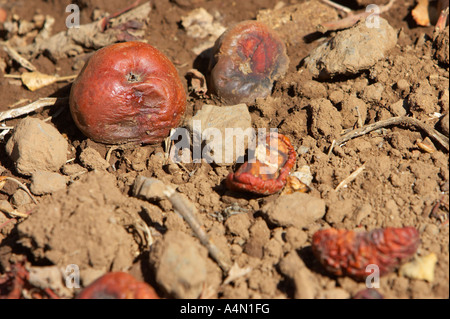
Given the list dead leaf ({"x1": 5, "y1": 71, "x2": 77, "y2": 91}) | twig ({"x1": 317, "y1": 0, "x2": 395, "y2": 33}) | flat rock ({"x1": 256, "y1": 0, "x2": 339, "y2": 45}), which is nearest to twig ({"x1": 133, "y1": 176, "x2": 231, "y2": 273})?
dead leaf ({"x1": 5, "y1": 71, "x2": 77, "y2": 91})

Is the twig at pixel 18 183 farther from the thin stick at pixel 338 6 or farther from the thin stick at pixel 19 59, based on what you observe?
the thin stick at pixel 338 6

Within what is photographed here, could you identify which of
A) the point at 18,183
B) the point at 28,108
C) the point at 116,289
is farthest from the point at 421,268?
the point at 28,108

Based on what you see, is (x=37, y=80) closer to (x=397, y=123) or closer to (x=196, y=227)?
(x=196, y=227)

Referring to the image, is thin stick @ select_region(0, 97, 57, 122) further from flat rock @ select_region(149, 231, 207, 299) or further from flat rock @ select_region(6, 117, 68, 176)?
flat rock @ select_region(149, 231, 207, 299)

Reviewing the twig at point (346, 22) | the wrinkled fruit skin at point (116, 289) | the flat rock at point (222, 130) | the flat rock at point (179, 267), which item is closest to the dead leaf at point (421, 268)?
the flat rock at point (179, 267)
